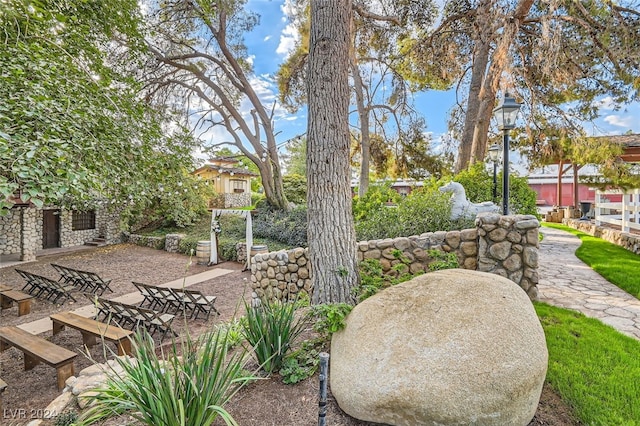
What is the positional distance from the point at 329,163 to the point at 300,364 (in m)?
1.95

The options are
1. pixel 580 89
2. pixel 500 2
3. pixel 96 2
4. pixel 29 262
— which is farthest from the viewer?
pixel 29 262

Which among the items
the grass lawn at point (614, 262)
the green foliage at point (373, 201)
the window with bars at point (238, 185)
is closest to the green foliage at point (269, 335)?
the green foliage at point (373, 201)

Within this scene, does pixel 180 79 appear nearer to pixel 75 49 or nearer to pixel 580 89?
pixel 75 49

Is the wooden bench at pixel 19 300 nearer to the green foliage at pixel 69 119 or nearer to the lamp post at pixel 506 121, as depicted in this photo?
the green foliage at pixel 69 119

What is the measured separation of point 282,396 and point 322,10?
148 inches

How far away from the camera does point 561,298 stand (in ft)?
14.8

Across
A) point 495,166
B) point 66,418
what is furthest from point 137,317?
point 495,166

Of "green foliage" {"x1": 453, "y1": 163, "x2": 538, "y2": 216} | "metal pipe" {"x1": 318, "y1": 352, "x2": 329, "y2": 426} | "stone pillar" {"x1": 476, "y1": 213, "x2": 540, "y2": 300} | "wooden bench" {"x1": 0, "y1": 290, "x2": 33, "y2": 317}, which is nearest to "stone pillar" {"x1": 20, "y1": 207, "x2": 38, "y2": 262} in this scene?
"wooden bench" {"x1": 0, "y1": 290, "x2": 33, "y2": 317}

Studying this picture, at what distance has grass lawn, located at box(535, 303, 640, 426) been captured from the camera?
6.94 feet

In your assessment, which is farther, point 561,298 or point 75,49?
point 75,49

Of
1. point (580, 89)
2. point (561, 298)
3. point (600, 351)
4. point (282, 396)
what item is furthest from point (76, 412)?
point (580, 89)

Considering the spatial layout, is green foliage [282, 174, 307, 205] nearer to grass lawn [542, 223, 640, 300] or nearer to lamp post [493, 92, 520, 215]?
grass lawn [542, 223, 640, 300]

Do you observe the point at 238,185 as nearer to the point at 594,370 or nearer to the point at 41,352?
the point at 41,352

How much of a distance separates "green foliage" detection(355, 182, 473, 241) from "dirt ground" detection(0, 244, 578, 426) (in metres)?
3.32
